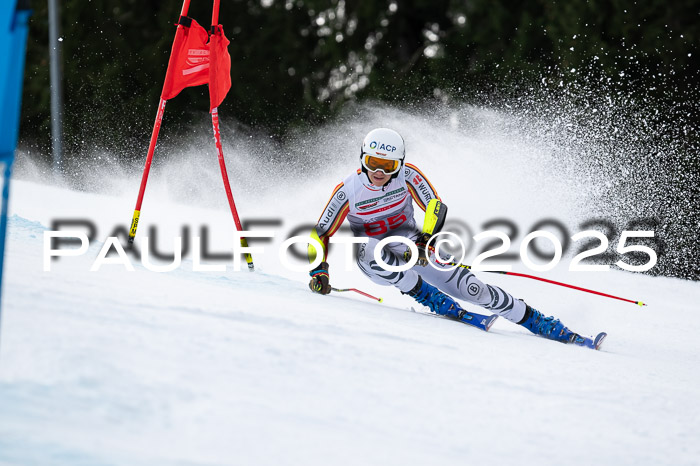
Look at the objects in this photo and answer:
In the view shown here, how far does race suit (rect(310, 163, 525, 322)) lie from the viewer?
15.8 feet

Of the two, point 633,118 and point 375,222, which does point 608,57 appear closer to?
point 633,118

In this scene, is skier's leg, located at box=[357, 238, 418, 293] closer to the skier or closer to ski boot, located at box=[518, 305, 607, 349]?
the skier

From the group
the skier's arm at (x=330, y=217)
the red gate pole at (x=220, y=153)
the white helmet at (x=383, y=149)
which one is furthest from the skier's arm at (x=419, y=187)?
the red gate pole at (x=220, y=153)

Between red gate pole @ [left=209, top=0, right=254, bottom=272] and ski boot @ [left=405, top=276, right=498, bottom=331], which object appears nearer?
ski boot @ [left=405, top=276, right=498, bottom=331]

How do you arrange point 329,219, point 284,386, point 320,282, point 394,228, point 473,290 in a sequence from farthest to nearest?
point 394,228 → point 329,219 → point 320,282 → point 473,290 → point 284,386

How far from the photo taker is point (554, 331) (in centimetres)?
474

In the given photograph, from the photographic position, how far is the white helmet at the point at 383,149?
4855mm

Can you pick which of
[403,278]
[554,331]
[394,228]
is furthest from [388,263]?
[554,331]

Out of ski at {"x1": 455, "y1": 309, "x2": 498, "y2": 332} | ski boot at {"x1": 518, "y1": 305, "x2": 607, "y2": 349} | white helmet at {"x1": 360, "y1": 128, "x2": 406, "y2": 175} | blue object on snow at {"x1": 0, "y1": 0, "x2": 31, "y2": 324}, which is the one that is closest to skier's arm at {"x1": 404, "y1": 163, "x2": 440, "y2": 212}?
white helmet at {"x1": 360, "y1": 128, "x2": 406, "y2": 175}

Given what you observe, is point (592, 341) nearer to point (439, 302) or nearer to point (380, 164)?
point (439, 302)

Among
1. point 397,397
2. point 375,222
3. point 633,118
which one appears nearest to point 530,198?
point 633,118

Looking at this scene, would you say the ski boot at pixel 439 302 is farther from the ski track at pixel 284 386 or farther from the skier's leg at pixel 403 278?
the ski track at pixel 284 386

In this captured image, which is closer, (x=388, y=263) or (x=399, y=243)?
(x=388, y=263)

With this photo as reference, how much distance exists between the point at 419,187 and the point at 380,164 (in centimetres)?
33
